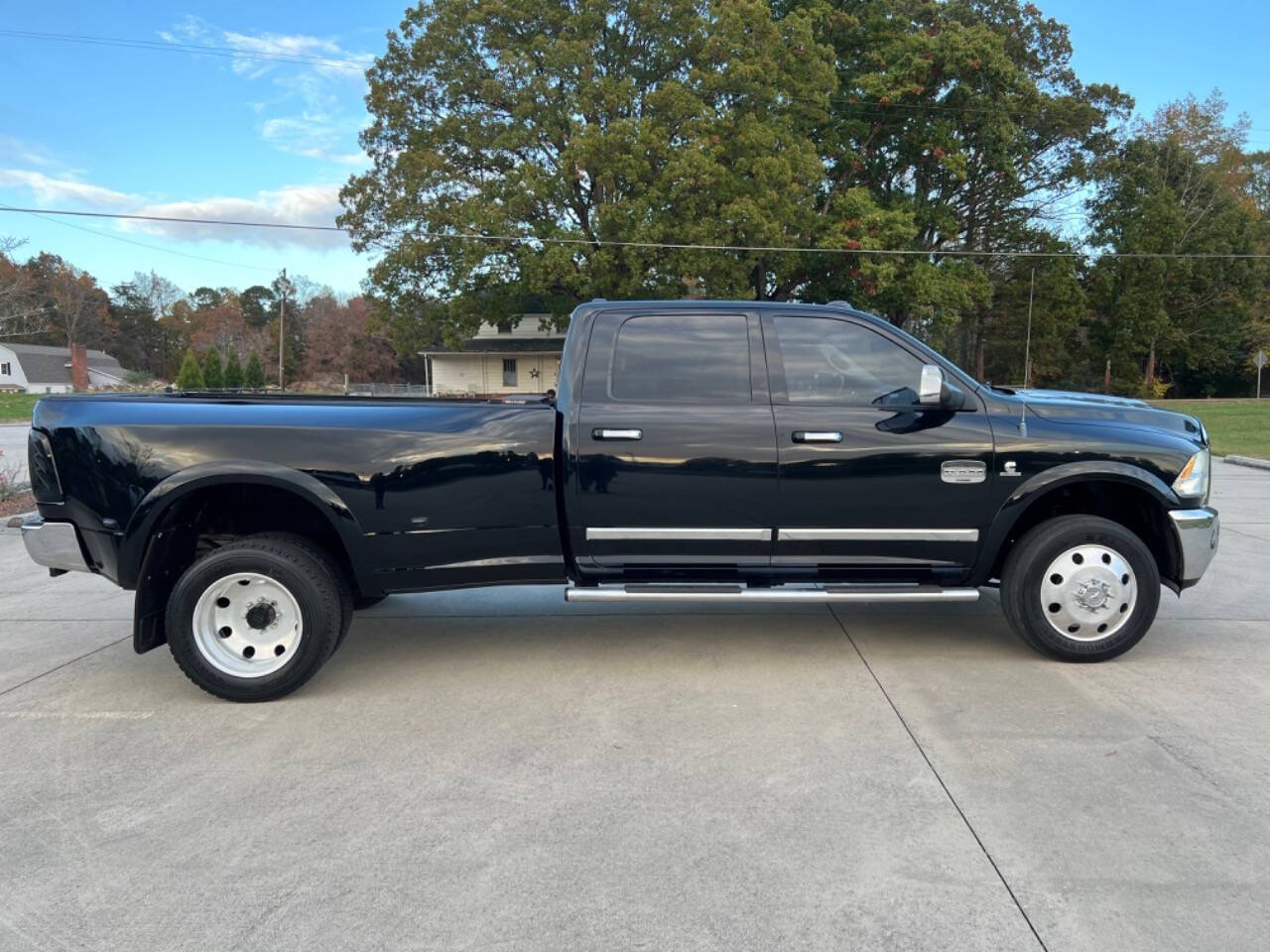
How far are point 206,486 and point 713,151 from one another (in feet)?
78.3

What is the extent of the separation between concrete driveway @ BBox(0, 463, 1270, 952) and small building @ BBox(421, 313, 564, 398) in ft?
130

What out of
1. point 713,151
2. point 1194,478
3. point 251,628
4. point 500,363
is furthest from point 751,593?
point 500,363

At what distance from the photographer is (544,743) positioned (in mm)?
3705

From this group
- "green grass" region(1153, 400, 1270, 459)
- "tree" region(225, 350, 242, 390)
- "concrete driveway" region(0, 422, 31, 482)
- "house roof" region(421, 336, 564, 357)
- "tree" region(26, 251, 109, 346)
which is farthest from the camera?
"tree" region(26, 251, 109, 346)

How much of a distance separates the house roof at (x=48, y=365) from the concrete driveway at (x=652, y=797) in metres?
90.7

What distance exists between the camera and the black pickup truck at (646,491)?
13.8 ft

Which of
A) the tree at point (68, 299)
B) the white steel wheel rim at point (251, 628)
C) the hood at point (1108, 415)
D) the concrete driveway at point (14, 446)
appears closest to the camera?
the white steel wheel rim at point (251, 628)

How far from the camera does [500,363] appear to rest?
4550 centimetres

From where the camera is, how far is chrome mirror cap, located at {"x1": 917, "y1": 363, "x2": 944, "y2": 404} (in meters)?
4.29

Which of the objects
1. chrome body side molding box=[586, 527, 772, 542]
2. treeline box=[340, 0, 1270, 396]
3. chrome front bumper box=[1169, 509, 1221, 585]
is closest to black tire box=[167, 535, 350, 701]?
chrome body side molding box=[586, 527, 772, 542]

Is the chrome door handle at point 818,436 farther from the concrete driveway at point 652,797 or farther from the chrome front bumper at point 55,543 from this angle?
the chrome front bumper at point 55,543

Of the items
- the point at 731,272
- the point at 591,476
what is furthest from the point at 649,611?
the point at 731,272

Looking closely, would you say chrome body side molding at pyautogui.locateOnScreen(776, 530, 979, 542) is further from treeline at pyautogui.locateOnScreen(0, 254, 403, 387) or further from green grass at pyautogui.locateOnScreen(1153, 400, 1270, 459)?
treeline at pyautogui.locateOnScreen(0, 254, 403, 387)

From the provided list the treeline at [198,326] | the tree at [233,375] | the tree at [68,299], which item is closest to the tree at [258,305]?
the treeline at [198,326]
